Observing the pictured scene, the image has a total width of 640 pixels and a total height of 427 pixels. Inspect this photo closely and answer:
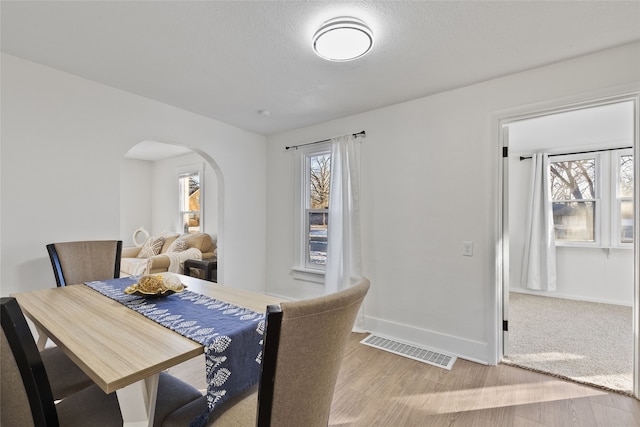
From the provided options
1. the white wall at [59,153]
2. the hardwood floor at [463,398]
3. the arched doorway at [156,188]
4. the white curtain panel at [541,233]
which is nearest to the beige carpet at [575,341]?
the hardwood floor at [463,398]

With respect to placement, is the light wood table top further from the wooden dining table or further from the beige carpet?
the beige carpet

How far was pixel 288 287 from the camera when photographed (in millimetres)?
3879

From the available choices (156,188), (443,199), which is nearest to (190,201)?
(156,188)

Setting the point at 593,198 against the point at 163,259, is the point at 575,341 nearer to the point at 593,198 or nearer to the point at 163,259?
the point at 593,198

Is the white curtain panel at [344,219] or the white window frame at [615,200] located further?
the white window frame at [615,200]

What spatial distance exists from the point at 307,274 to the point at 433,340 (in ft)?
5.45

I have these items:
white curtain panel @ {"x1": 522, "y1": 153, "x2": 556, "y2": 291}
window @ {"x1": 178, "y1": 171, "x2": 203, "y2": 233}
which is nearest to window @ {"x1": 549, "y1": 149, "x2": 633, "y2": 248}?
white curtain panel @ {"x1": 522, "y1": 153, "x2": 556, "y2": 291}

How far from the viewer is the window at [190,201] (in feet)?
18.1

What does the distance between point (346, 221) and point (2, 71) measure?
10.0 feet

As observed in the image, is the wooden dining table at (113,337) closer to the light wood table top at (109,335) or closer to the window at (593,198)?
the light wood table top at (109,335)

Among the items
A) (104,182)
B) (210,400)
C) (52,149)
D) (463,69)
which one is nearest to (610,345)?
(463,69)

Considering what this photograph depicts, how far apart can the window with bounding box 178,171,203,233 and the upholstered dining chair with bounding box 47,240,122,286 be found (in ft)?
10.5

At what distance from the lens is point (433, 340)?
266 cm

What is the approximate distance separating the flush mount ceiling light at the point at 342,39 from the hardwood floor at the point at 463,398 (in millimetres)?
2354
